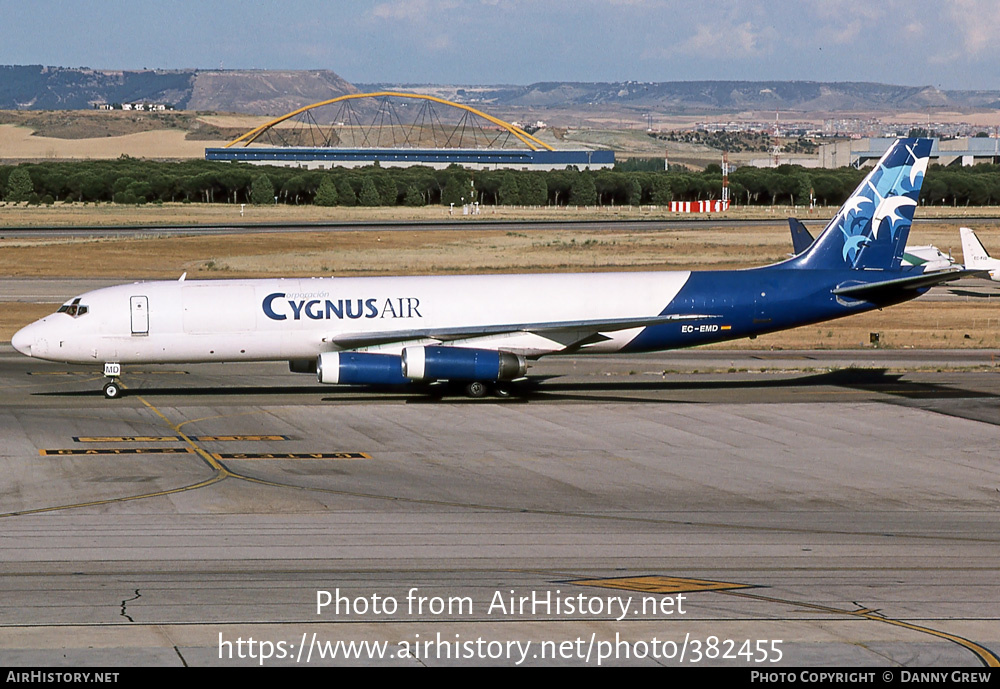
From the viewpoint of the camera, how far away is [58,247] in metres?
100

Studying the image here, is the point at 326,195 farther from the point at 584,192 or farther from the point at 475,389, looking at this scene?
the point at 475,389

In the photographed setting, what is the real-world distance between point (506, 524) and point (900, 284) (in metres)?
23.0

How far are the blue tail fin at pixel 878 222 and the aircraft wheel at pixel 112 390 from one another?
986 inches

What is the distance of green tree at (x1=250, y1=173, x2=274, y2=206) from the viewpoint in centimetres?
17712

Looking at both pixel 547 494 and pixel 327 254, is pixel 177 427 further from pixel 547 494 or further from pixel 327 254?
pixel 327 254

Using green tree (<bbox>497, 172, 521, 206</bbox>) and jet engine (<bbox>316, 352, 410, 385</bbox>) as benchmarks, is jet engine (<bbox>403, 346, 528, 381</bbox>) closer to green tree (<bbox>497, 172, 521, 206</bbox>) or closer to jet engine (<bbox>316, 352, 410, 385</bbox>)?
jet engine (<bbox>316, 352, 410, 385</bbox>)

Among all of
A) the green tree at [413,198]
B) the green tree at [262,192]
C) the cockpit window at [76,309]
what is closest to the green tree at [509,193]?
the green tree at [413,198]

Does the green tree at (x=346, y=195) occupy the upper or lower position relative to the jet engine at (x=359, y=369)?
upper

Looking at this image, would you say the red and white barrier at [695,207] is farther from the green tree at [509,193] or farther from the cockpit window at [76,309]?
the cockpit window at [76,309]

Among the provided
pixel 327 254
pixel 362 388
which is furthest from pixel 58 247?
pixel 362 388

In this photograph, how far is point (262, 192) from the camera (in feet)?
583

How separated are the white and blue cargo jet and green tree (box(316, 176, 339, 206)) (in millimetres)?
129202

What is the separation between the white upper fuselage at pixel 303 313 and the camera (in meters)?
41.8

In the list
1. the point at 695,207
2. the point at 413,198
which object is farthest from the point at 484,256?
the point at 413,198
